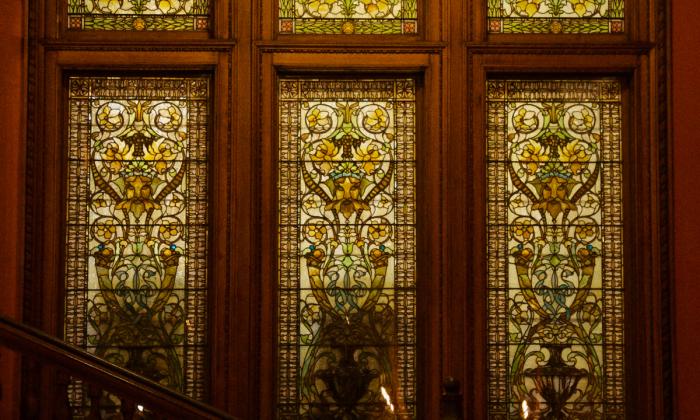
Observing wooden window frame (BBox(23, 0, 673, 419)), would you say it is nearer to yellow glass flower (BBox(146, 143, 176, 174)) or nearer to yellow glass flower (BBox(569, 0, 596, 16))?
yellow glass flower (BBox(569, 0, 596, 16))

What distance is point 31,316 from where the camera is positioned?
496 centimetres

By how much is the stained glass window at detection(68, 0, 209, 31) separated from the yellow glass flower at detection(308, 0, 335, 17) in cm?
55

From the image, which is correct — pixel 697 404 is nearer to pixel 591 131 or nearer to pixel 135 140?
pixel 591 131

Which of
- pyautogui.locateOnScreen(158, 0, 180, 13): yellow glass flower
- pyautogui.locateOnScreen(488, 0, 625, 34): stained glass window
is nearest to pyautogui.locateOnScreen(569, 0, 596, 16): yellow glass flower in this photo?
pyautogui.locateOnScreen(488, 0, 625, 34): stained glass window

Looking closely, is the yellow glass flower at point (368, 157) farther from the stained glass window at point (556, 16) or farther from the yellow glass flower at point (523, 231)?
the stained glass window at point (556, 16)

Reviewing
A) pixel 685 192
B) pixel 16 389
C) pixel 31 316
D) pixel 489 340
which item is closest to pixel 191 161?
pixel 31 316

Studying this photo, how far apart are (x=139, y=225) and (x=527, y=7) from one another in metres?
2.35

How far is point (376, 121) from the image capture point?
5.27m

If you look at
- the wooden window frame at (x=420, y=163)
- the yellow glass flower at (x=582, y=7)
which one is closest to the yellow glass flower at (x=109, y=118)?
the wooden window frame at (x=420, y=163)

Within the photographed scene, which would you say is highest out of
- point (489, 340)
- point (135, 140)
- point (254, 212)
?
point (135, 140)

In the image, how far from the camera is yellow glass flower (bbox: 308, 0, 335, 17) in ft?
17.3

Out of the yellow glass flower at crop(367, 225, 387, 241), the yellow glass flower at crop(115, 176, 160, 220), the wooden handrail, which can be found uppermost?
the yellow glass flower at crop(115, 176, 160, 220)

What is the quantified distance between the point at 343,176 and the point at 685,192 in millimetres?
1743

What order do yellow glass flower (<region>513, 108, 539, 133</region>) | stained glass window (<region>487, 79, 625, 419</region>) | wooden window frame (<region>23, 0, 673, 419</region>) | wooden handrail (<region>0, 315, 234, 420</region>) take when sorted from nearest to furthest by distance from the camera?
wooden handrail (<region>0, 315, 234, 420</region>) < wooden window frame (<region>23, 0, 673, 419</region>) < stained glass window (<region>487, 79, 625, 419</region>) < yellow glass flower (<region>513, 108, 539, 133</region>)
